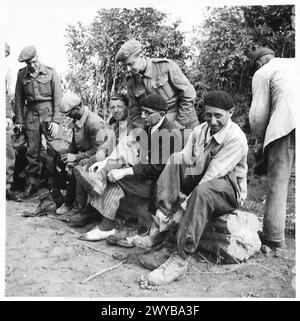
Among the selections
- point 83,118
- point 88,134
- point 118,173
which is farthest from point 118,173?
point 83,118

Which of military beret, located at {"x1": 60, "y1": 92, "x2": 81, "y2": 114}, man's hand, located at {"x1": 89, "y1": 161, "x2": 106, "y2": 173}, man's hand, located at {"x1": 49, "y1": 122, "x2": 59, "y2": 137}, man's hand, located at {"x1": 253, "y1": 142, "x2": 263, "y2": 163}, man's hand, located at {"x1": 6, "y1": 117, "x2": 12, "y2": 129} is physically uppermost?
military beret, located at {"x1": 60, "y1": 92, "x2": 81, "y2": 114}

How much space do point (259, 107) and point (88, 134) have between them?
1.67 m

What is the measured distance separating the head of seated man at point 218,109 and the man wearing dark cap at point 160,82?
0.49 m

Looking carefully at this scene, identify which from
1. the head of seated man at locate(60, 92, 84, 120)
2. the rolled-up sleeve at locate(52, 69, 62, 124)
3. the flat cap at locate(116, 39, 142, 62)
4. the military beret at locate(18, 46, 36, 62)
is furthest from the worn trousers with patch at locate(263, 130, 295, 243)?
the military beret at locate(18, 46, 36, 62)

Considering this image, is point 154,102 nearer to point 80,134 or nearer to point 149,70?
point 149,70

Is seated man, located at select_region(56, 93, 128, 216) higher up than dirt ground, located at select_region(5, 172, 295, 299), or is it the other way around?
seated man, located at select_region(56, 93, 128, 216)

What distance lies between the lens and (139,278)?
12.3ft

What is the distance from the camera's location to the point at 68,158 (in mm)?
4570

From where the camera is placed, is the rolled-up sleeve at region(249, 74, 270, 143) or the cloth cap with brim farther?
the cloth cap with brim

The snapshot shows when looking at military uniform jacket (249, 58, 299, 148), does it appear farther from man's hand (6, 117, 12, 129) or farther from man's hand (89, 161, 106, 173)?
man's hand (6, 117, 12, 129)

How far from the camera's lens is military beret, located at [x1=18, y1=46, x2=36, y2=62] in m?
4.38

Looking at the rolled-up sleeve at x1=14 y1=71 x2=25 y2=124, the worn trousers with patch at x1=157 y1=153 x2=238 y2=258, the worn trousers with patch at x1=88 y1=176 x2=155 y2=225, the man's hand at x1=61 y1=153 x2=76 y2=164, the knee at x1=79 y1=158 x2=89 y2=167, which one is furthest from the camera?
the rolled-up sleeve at x1=14 y1=71 x2=25 y2=124

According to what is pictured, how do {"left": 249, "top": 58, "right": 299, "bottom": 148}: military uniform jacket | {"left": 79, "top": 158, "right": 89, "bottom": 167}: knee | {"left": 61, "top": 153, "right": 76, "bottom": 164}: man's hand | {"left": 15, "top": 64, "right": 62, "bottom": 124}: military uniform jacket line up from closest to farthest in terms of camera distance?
1. {"left": 249, "top": 58, "right": 299, "bottom": 148}: military uniform jacket
2. {"left": 79, "top": 158, "right": 89, "bottom": 167}: knee
3. {"left": 61, "top": 153, "right": 76, "bottom": 164}: man's hand
4. {"left": 15, "top": 64, "right": 62, "bottom": 124}: military uniform jacket

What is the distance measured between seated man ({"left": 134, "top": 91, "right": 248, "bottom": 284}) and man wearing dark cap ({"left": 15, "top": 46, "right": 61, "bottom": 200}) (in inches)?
59.3
